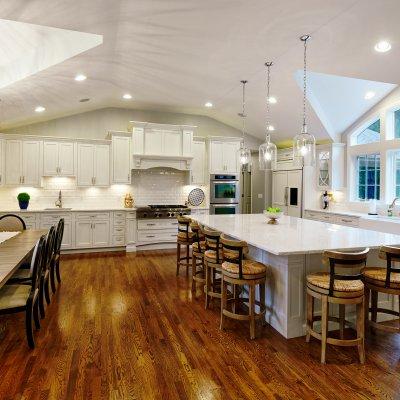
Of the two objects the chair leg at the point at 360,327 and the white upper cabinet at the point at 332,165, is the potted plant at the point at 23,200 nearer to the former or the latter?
the chair leg at the point at 360,327

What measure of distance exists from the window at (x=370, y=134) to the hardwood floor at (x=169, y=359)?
4.35 metres

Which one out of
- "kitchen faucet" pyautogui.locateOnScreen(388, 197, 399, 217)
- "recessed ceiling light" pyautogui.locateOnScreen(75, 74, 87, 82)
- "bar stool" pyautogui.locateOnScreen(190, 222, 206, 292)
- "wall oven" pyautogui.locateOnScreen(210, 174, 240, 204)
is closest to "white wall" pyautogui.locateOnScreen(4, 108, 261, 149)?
"wall oven" pyautogui.locateOnScreen(210, 174, 240, 204)

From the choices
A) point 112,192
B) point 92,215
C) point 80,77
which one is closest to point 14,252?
point 80,77

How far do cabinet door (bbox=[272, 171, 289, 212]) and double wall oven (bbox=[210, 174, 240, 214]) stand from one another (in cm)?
122

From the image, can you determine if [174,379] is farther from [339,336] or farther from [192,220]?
[192,220]

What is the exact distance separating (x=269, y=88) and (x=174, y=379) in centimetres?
484

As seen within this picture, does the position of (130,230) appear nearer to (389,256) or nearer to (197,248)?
(197,248)

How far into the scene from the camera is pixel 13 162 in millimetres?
6320

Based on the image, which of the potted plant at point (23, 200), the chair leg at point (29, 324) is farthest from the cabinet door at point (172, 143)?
the chair leg at point (29, 324)

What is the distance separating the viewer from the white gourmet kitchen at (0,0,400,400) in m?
2.54

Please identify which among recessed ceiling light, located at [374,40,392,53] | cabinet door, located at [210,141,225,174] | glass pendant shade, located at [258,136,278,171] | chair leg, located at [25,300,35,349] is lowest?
chair leg, located at [25,300,35,349]

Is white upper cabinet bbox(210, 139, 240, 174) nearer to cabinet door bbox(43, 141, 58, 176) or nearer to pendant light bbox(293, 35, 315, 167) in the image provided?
cabinet door bbox(43, 141, 58, 176)

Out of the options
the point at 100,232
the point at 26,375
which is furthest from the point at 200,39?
the point at 100,232

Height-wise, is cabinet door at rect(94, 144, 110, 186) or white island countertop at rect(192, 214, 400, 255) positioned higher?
cabinet door at rect(94, 144, 110, 186)
